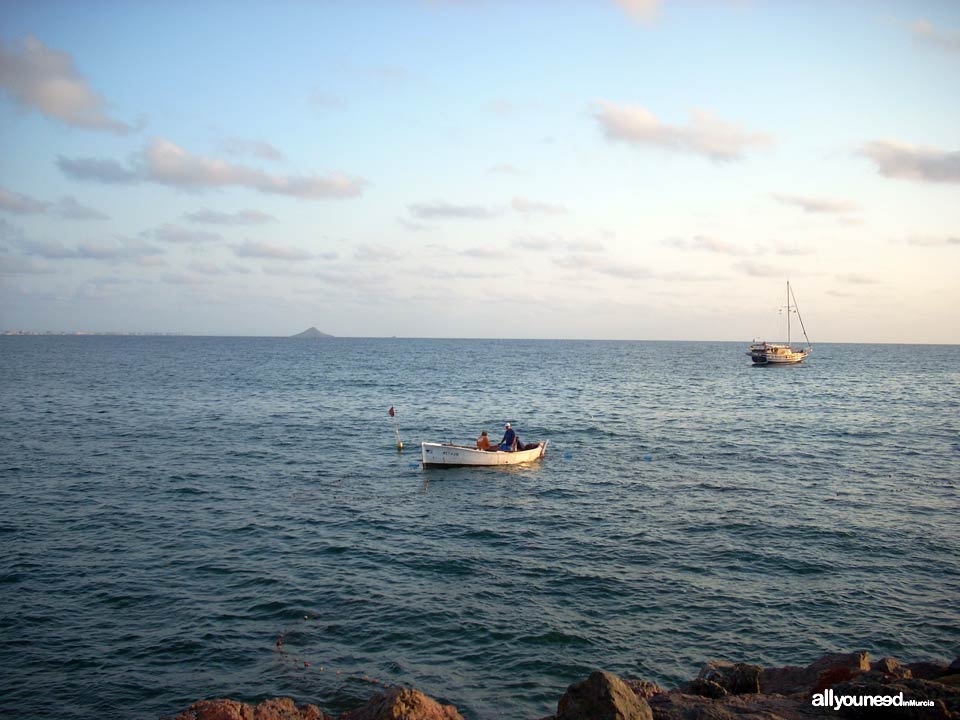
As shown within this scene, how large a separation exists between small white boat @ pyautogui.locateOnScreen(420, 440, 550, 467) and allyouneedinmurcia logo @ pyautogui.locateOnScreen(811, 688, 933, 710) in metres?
23.0

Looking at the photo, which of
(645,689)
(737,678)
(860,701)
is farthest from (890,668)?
(645,689)

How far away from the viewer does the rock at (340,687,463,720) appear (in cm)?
886

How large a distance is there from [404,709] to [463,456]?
926 inches

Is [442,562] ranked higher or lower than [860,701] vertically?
lower

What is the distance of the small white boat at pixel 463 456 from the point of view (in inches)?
1262

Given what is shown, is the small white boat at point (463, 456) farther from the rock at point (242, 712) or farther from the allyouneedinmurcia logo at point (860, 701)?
the allyouneedinmurcia logo at point (860, 701)

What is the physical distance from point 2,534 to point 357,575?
41.5ft

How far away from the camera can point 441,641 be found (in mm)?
14648

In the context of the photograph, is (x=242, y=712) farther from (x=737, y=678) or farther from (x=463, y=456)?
(x=463, y=456)

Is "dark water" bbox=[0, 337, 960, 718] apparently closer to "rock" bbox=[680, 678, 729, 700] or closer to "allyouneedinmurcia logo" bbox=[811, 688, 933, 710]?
"rock" bbox=[680, 678, 729, 700]

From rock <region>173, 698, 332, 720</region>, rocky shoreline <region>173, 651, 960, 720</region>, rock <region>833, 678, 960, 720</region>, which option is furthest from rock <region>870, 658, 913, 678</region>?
rock <region>173, 698, 332, 720</region>

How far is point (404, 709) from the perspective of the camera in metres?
8.89

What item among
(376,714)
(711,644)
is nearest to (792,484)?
(711,644)

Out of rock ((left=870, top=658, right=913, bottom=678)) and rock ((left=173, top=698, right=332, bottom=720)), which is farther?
rock ((left=870, top=658, right=913, bottom=678))
